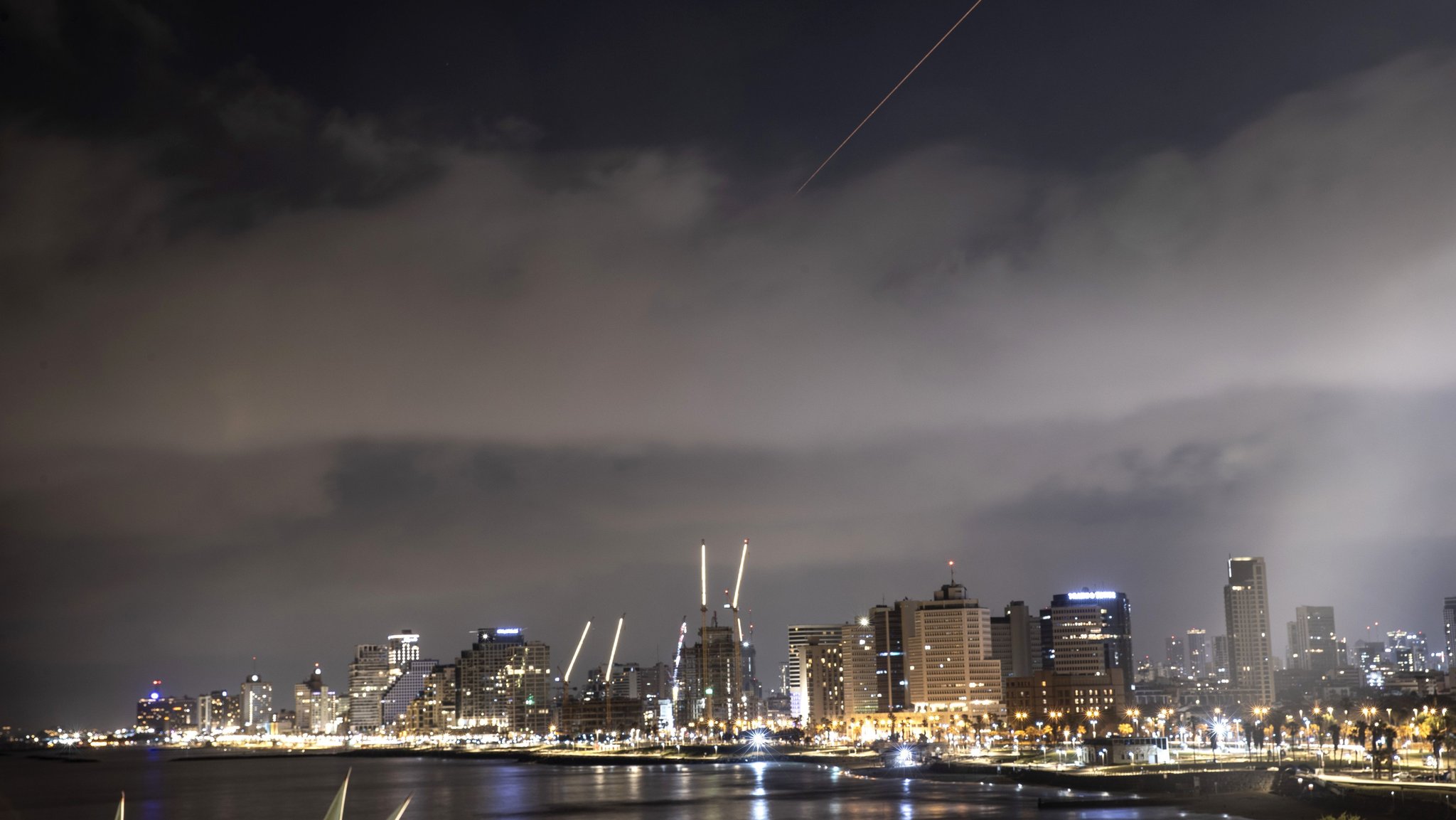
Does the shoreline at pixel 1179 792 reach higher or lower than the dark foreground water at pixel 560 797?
higher

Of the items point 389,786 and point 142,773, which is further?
point 142,773

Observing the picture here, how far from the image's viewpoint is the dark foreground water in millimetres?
82438

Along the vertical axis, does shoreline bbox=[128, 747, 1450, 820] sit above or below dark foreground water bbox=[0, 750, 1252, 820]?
above

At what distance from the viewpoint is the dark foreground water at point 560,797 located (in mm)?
82438

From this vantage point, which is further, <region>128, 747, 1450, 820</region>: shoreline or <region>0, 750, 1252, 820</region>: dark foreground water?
<region>0, 750, 1252, 820</region>: dark foreground water

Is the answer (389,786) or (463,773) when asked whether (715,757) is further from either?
(389,786)

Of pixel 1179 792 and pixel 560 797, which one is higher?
pixel 1179 792

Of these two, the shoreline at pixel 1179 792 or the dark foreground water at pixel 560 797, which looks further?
the dark foreground water at pixel 560 797

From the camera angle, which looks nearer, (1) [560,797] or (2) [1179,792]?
(2) [1179,792]

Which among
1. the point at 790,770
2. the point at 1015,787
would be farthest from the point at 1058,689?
the point at 1015,787

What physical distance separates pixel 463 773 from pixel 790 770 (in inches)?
1867

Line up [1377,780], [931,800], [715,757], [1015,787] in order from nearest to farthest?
[1377,780]
[931,800]
[1015,787]
[715,757]

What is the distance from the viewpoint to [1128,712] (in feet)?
516

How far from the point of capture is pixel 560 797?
108 meters
